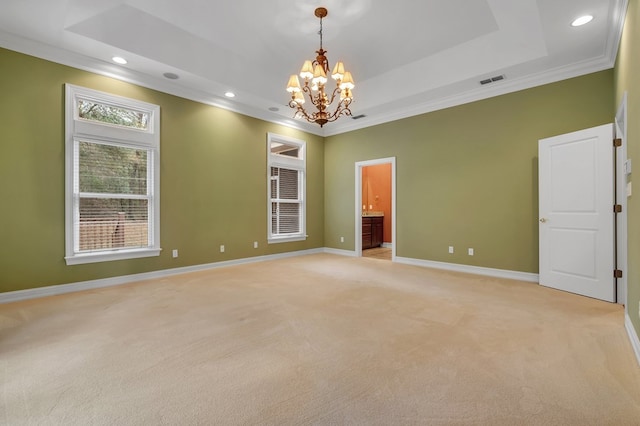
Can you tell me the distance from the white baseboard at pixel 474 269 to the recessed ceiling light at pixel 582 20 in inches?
128

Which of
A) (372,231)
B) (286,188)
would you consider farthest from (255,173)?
(372,231)

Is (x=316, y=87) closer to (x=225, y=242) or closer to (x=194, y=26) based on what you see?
(x=194, y=26)

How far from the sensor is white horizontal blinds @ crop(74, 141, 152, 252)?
4047mm

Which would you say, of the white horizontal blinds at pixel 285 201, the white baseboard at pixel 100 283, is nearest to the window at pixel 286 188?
the white horizontal blinds at pixel 285 201

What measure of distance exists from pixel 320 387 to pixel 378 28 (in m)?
4.04

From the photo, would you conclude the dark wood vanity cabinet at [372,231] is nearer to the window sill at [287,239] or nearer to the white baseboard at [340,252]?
the white baseboard at [340,252]

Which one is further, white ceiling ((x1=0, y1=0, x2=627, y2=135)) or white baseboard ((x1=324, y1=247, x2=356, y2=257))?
white baseboard ((x1=324, y1=247, x2=356, y2=257))

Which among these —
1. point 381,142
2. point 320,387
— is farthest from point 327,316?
point 381,142

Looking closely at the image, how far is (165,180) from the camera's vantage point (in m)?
4.79

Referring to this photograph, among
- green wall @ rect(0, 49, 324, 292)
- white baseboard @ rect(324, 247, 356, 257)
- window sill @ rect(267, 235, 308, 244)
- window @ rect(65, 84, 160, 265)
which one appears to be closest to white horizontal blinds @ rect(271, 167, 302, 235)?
window sill @ rect(267, 235, 308, 244)

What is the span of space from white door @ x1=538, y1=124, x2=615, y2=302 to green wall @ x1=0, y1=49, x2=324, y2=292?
4.62m

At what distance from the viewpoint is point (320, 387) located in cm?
180

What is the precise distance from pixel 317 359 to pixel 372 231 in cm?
616

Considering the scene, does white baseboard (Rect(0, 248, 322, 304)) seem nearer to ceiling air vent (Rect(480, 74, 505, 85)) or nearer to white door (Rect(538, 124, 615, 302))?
white door (Rect(538, 124, 615, 302))
